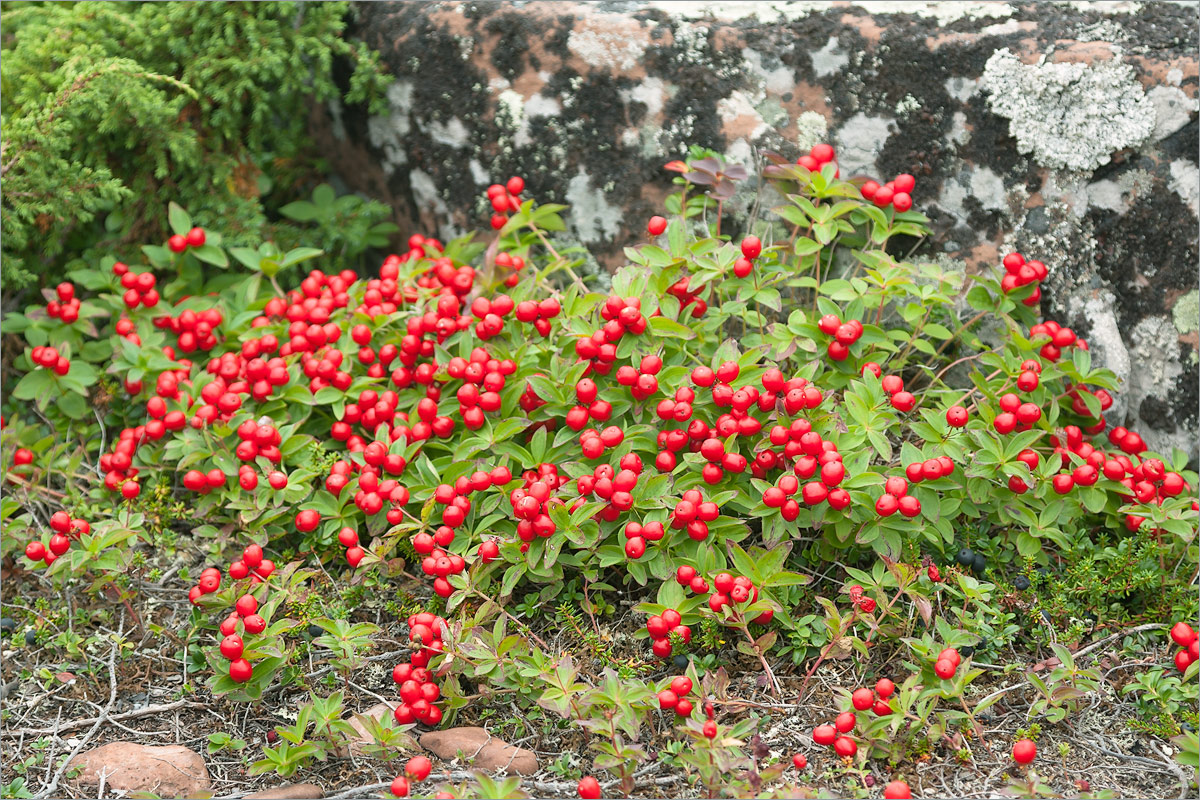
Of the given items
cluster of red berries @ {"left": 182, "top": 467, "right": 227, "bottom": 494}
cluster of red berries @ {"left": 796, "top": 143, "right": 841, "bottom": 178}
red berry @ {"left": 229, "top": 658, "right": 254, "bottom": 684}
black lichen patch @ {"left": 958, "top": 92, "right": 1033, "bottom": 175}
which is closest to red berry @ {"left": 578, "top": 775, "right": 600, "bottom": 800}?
red berry @ {"left": 229, "top": 658, "right": 254, "bottom": 684}

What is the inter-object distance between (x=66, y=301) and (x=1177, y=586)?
14.3 feet

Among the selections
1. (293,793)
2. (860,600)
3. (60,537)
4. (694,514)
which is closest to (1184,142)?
(860,600)

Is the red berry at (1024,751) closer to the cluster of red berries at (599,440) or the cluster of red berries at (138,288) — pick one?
the cluster of red berries at (599,440)

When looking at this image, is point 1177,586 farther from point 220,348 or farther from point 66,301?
point 66,301

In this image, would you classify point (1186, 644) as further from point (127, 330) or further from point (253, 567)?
point (127, 330)

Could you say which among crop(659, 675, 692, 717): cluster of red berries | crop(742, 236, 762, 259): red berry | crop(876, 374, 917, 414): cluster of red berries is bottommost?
crop(659, 675, 692, 717): cluster of red berries

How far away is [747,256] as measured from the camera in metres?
3.45

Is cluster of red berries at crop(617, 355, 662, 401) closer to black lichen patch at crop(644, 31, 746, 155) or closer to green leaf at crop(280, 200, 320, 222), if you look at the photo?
black lichen patch at crop(644, 31, 746, 155)

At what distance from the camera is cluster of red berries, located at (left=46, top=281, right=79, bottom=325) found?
157 inches

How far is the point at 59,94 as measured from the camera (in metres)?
3.84

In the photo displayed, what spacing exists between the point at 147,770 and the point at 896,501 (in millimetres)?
2311

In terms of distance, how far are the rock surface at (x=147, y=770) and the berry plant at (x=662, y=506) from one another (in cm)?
23

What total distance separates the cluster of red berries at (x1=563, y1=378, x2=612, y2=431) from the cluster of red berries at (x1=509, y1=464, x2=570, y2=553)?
0.60ft

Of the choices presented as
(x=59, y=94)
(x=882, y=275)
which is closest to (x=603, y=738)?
(x=882, y=275)
